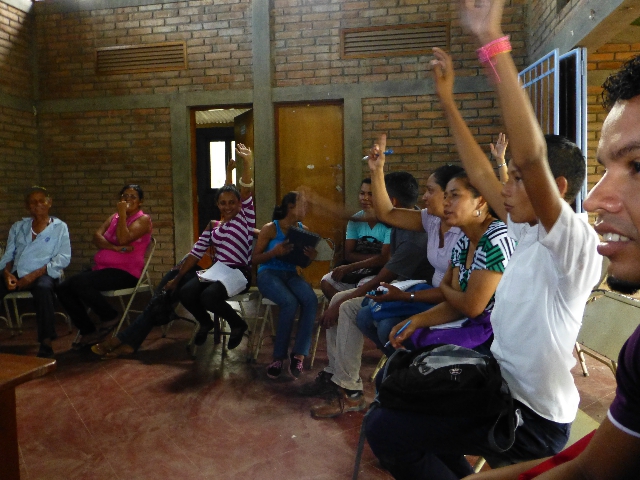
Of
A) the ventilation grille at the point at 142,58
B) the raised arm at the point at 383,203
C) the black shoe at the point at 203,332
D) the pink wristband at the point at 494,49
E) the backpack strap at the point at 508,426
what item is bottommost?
the black shoe at the point at 203,332

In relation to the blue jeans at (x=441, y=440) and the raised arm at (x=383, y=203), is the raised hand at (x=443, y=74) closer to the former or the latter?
the raised arm at (x=383, y=203)

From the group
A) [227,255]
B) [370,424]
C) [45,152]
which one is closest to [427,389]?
[370,424]

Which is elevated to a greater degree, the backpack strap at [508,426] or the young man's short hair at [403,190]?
the young man's short hair at [403,190]

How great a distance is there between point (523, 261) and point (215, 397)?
7.60 feet

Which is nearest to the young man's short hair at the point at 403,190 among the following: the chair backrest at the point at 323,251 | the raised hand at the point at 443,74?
the chair backrest at the point at 323,251

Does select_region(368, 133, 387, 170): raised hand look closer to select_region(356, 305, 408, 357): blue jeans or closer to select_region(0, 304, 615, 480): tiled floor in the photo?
select_region(356, 305, 408, 357): blue jeans

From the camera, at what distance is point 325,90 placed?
625 centimetres

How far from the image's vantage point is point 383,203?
2645 millimetres

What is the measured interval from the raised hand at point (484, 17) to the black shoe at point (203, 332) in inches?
131

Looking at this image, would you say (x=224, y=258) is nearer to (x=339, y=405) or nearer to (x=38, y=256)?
(x=339, y=405)

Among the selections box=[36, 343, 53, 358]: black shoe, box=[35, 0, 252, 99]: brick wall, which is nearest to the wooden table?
box=[36, 343, 53, 358]: black shoe

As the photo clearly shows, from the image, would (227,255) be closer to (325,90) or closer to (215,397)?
(215,397)

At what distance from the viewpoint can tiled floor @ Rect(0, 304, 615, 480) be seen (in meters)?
2.35

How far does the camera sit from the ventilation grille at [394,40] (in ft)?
19.8
